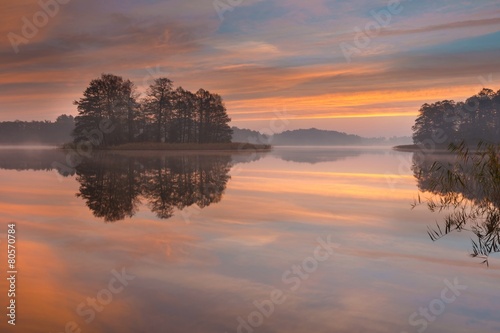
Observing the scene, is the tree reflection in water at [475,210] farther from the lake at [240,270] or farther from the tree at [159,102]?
the tree at [159,102]

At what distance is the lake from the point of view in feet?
19.8

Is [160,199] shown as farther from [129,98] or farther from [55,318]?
[129,98]

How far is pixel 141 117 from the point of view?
9569 centimetres

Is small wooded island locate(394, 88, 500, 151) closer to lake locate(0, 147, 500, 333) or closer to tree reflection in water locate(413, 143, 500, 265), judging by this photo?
tree reflection in water locate(413, 143, 500, 265)

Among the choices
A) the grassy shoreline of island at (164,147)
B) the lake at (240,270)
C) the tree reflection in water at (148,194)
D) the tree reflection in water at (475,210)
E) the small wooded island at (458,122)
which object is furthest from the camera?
the small wooded island at (458,122)

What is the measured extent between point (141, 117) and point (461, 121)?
83.7 metres

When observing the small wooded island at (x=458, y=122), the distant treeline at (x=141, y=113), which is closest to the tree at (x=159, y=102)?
the distant treeline at (x=141, y=113)

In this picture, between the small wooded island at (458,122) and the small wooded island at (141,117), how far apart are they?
1929 inches

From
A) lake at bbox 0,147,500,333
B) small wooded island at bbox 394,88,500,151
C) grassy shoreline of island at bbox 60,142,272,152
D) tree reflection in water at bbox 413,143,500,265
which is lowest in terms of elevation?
lake at bbox 0,147,500,333

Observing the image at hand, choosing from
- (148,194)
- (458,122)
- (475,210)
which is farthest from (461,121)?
(148,194)

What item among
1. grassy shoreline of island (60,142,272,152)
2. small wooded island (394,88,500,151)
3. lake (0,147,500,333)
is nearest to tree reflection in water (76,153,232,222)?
lake (0,147,500,333)

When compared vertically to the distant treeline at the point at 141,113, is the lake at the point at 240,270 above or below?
below

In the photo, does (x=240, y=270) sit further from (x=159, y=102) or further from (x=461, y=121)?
(x=461, y=121)

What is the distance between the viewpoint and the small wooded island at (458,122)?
109 m
